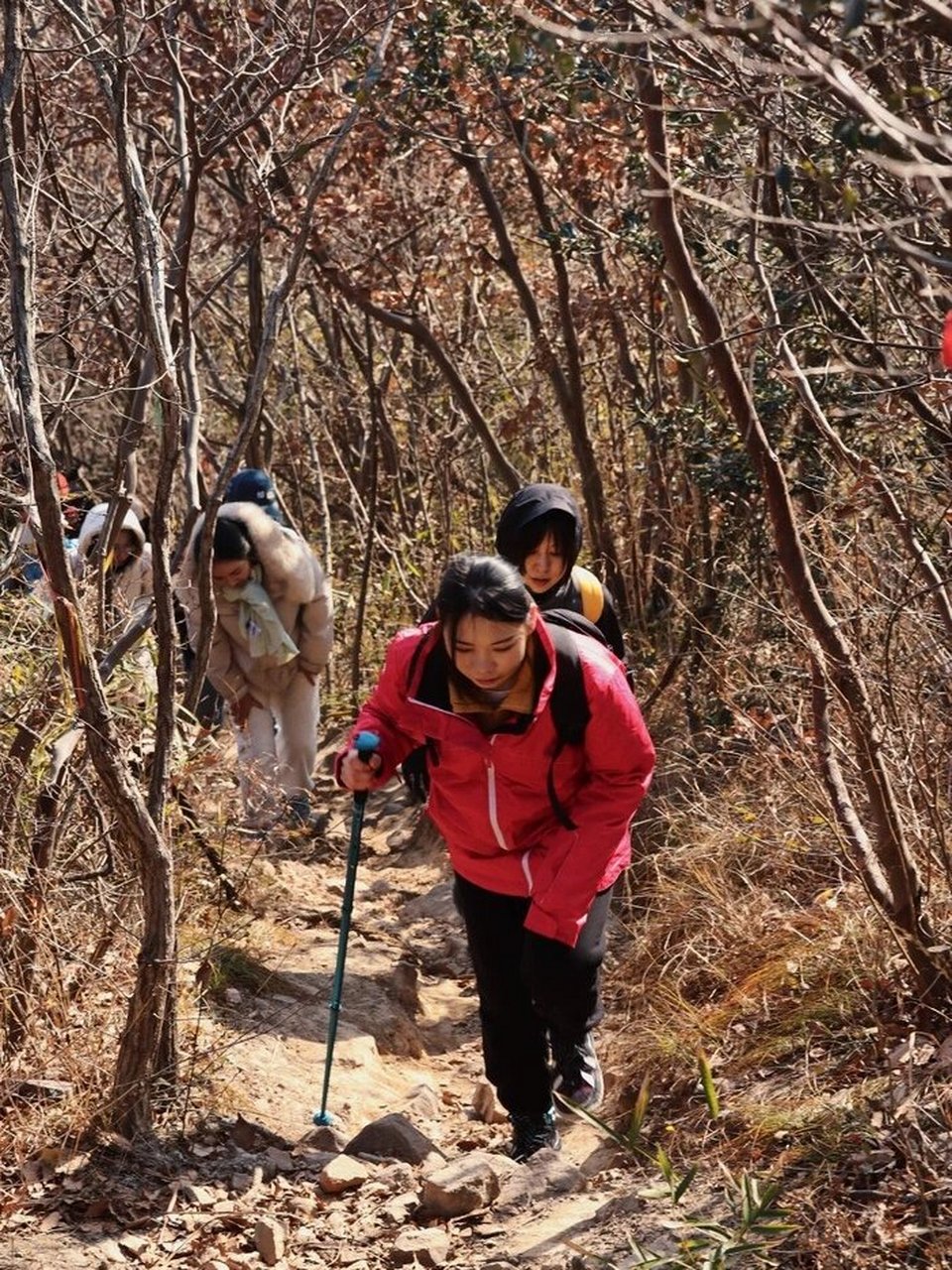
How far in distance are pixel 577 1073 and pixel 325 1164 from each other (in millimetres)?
802

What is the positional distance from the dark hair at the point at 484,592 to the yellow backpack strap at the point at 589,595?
1527 mm

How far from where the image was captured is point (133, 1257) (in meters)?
4.89

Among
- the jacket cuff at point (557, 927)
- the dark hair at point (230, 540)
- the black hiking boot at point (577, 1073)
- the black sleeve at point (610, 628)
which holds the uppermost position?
the dark hair at point (230, 540)

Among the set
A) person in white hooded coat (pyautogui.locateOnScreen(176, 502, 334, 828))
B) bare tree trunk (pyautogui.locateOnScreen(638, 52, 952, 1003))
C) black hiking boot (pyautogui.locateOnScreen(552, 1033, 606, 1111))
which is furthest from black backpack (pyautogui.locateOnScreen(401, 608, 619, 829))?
person in white hooded coat (pyautogui.locateOnScreen(176, 502, 334, 828))

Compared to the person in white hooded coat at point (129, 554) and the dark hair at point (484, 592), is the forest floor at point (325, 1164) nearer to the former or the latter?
the dark hair at point (484, 592)

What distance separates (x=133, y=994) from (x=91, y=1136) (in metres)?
0.40

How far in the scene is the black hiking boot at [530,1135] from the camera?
5.66 m

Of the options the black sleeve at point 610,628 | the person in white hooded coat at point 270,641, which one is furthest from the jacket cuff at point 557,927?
the person in white hooded coat at point 270,641

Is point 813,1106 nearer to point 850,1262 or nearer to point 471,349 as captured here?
point 850,1262

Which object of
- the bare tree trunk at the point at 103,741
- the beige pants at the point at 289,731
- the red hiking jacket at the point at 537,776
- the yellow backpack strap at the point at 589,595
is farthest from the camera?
the beige pants at the point at 289,731

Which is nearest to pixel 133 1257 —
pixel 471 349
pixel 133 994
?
pixel 133 994

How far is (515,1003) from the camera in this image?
5.60m

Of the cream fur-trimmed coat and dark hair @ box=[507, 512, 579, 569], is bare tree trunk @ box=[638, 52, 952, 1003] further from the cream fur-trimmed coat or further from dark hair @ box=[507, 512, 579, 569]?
the cream fur-trimmed coat

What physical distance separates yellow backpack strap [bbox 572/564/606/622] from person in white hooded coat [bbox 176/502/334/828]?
8.57ft
